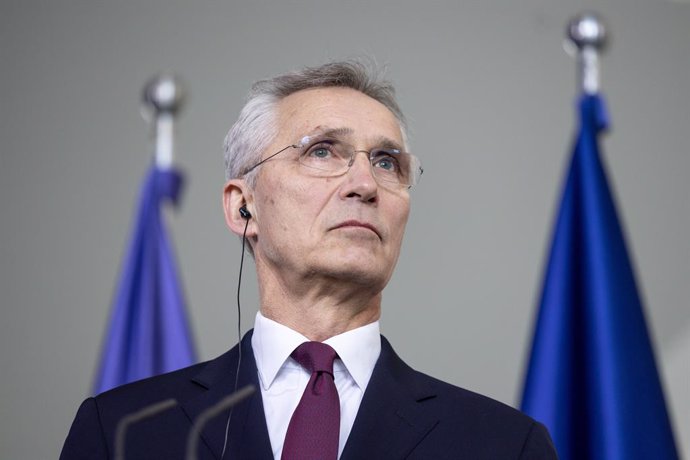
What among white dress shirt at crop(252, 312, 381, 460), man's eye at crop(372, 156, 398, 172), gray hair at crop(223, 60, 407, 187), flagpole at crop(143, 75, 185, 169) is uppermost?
flagpole at crop(143, 75, 185, 169)

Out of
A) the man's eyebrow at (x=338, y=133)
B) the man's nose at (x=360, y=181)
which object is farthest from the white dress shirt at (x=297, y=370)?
the man's eyebrow at (x=338, y=133)

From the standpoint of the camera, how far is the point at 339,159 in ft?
5.70

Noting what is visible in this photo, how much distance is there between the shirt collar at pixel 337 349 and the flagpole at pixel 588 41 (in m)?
1.32

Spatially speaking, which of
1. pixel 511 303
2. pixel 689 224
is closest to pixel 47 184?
pixel 511 303

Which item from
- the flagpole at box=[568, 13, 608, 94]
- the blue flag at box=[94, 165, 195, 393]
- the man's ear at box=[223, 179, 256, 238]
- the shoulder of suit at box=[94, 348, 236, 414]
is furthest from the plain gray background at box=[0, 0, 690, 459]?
the shoulder of suit at box=[94, 348, 236, 414]

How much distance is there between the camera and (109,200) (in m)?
3.26

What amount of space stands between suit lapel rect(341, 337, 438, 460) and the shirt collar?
22 millimetres

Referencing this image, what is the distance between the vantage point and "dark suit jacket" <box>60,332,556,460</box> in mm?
1500

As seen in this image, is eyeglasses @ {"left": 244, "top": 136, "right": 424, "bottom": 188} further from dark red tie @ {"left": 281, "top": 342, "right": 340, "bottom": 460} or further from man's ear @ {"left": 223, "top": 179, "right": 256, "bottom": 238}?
dark red tie @ {"left": 281, "top": 342, "right": 340, "bottom": 460}

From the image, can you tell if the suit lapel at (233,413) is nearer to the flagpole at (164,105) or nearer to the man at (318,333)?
the man at (318,333)

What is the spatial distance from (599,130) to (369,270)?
124 cm

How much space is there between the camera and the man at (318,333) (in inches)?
59.7

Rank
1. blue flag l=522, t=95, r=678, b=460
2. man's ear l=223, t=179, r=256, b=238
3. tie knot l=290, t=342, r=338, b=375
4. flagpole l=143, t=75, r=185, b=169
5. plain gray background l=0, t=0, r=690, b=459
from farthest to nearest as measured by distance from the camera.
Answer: plain gray background l=0, t=0, r=690, b=459, flagpole l=143, t=75, r=185, b=169, blue flag l=522, t=95, r=678, b=460, man's ear l=223, t=179, r=256, b=238, tie knot l=290, t=342, r=338, b=375

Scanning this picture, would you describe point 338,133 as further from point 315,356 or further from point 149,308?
point 149,308
